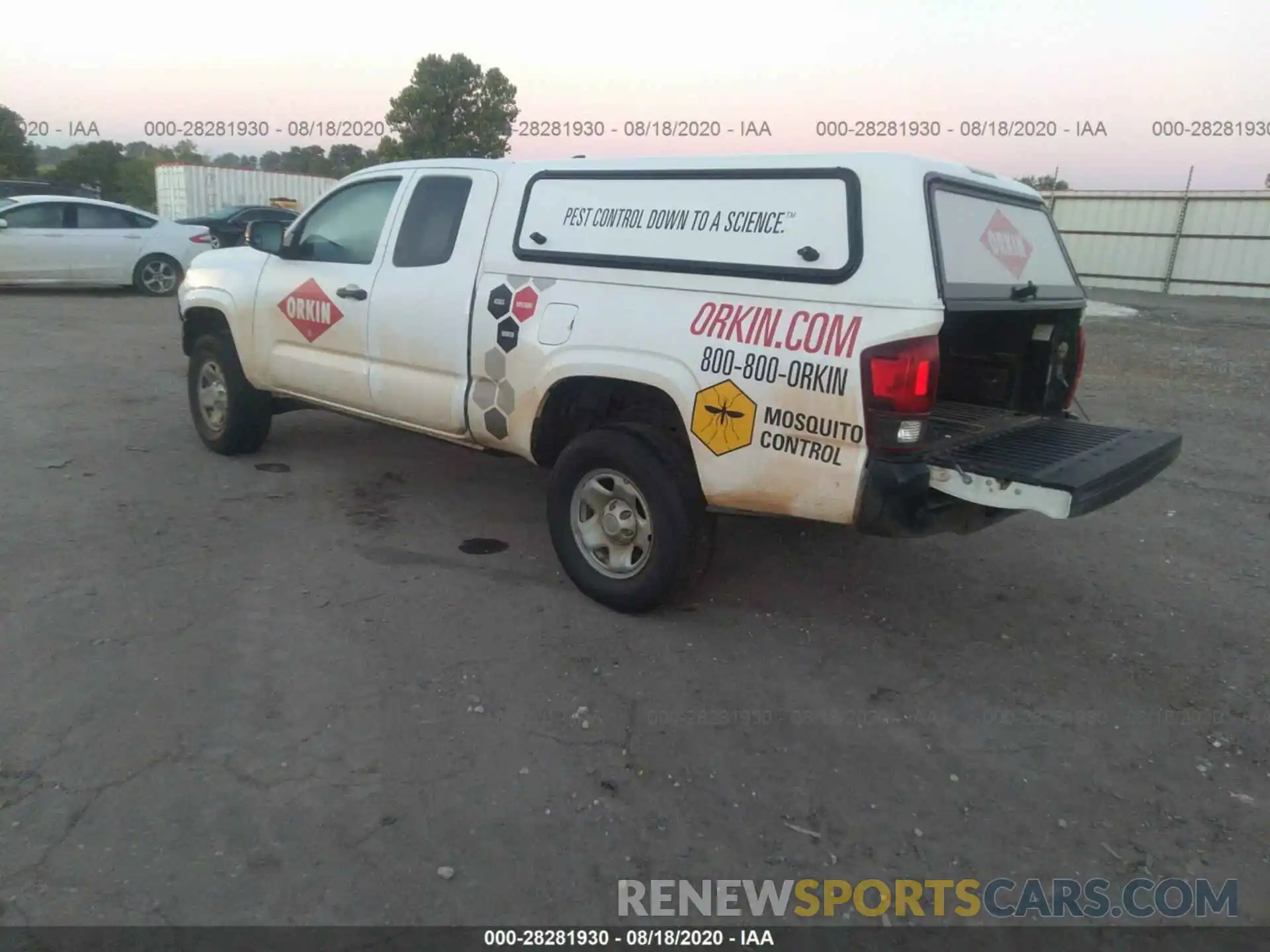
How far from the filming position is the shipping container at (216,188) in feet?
89.9

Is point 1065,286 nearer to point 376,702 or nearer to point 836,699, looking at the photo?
point 836,699

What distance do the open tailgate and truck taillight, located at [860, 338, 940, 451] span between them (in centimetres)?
23

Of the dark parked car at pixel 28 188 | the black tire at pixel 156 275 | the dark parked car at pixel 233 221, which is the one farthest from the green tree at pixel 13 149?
the black tire at pixel 156 275

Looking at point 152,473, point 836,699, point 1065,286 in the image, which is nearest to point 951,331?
point 1065,286

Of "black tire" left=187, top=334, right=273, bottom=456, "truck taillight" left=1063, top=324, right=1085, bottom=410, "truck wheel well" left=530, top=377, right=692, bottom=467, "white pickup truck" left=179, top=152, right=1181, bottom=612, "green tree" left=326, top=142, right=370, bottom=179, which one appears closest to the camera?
"white pickup truck" left=179, top=152, right=1181, bottom=612

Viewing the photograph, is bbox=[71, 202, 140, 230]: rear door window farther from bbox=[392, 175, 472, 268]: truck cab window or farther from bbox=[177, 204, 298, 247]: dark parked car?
bbox=[392, 175, 472, 268]: truck cab window

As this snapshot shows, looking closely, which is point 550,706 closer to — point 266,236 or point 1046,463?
point 1046,463

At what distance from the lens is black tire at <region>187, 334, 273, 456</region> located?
6.11 metres

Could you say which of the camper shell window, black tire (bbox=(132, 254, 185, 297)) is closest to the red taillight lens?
the camper shell window

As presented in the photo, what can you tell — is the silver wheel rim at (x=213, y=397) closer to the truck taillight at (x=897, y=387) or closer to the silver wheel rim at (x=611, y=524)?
the silver wheel rim at (x=611, y=524)

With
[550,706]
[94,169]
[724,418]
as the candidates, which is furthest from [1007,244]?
[94,169]

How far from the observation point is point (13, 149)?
38.2 metres

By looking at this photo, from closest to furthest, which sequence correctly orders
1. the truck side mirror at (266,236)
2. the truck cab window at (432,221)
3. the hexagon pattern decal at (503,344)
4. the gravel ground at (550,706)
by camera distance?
1. the gravel ground at (550,706)
2. the hexagon pattern decal at (503,344)
3. the truck cab window at (432,221)
4. the truck side mirror at (266,236)

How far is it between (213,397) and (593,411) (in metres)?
3.28
